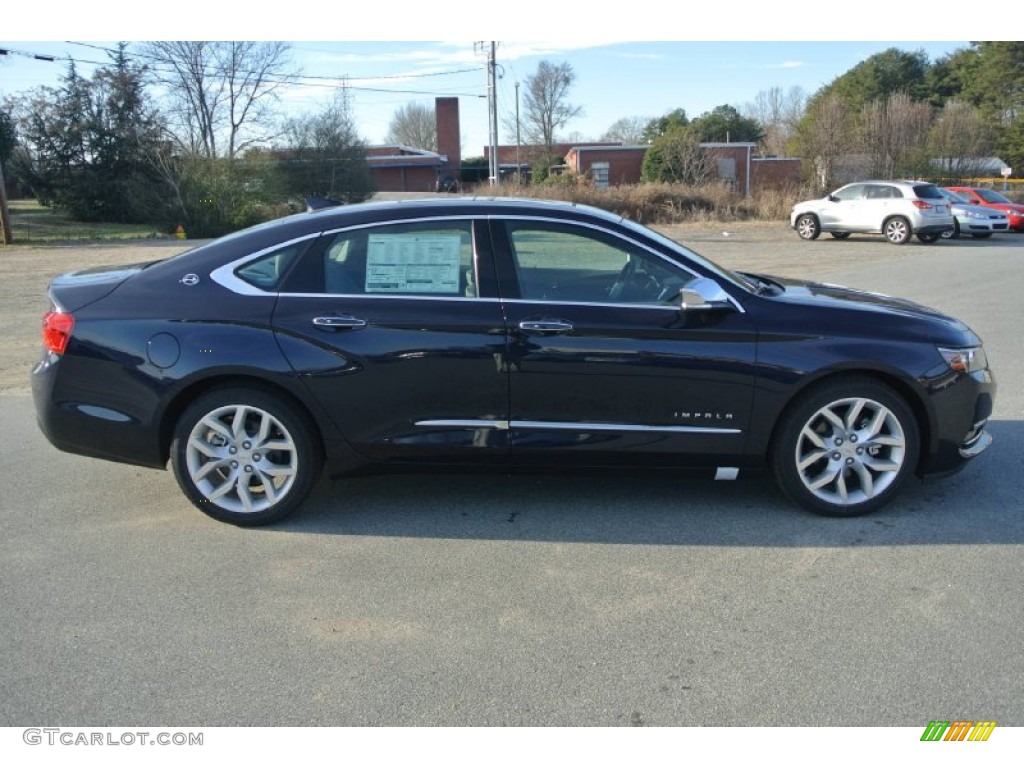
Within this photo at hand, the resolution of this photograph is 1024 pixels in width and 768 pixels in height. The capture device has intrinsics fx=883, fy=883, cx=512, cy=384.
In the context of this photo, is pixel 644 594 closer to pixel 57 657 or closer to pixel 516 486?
pixel 516 486

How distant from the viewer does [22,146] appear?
4375 centimetres

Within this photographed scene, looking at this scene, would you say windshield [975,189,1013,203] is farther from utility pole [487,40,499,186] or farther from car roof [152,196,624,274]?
car roof [152,196,624,274]

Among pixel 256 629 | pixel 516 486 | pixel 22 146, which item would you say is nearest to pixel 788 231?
pixel 516 486

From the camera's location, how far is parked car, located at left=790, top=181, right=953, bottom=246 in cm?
2362

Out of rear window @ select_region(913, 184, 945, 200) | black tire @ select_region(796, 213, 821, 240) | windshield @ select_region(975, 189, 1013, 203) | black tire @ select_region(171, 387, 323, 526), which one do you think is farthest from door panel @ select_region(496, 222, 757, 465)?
windshield @ select_region(975, 189, 1013, 203)

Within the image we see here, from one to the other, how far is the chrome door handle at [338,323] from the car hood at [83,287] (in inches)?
46.6

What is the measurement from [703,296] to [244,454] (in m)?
2.53

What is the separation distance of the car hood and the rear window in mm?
23251

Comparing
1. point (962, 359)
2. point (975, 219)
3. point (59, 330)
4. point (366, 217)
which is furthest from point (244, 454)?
point (975, 219)

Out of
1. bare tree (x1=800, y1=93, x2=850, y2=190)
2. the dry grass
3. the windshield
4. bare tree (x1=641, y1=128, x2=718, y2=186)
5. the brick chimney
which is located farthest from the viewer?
the brick chimney

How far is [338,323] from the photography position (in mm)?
4574
